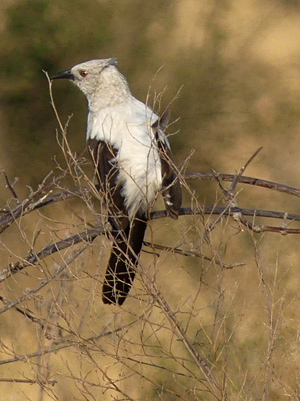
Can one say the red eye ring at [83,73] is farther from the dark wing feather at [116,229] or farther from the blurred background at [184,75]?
the blurred background at [184,75]

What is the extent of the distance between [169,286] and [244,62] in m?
2.03

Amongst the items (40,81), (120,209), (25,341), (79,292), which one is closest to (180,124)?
(40,81)

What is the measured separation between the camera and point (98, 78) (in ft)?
12.4

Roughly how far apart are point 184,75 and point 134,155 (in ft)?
9.84

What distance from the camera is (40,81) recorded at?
19.2ft

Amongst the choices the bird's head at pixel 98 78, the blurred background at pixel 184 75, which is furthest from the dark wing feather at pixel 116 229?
the blurred background at pixel 184 75

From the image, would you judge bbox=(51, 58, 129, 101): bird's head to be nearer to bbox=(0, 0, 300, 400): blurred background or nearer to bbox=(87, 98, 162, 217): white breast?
bbox=(87, 98, 162, 217): white breast

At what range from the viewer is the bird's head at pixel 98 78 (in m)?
3.71

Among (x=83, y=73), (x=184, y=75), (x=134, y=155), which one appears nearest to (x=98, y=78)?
(x=83, y=73)

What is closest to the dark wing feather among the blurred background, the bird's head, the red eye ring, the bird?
the bird

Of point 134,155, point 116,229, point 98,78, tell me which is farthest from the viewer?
point 98,78

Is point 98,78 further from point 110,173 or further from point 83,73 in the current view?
point 110,173

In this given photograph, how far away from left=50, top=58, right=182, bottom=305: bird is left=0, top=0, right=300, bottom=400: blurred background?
2255 millimetres

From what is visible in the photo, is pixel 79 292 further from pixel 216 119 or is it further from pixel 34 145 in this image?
pixel 216 119
